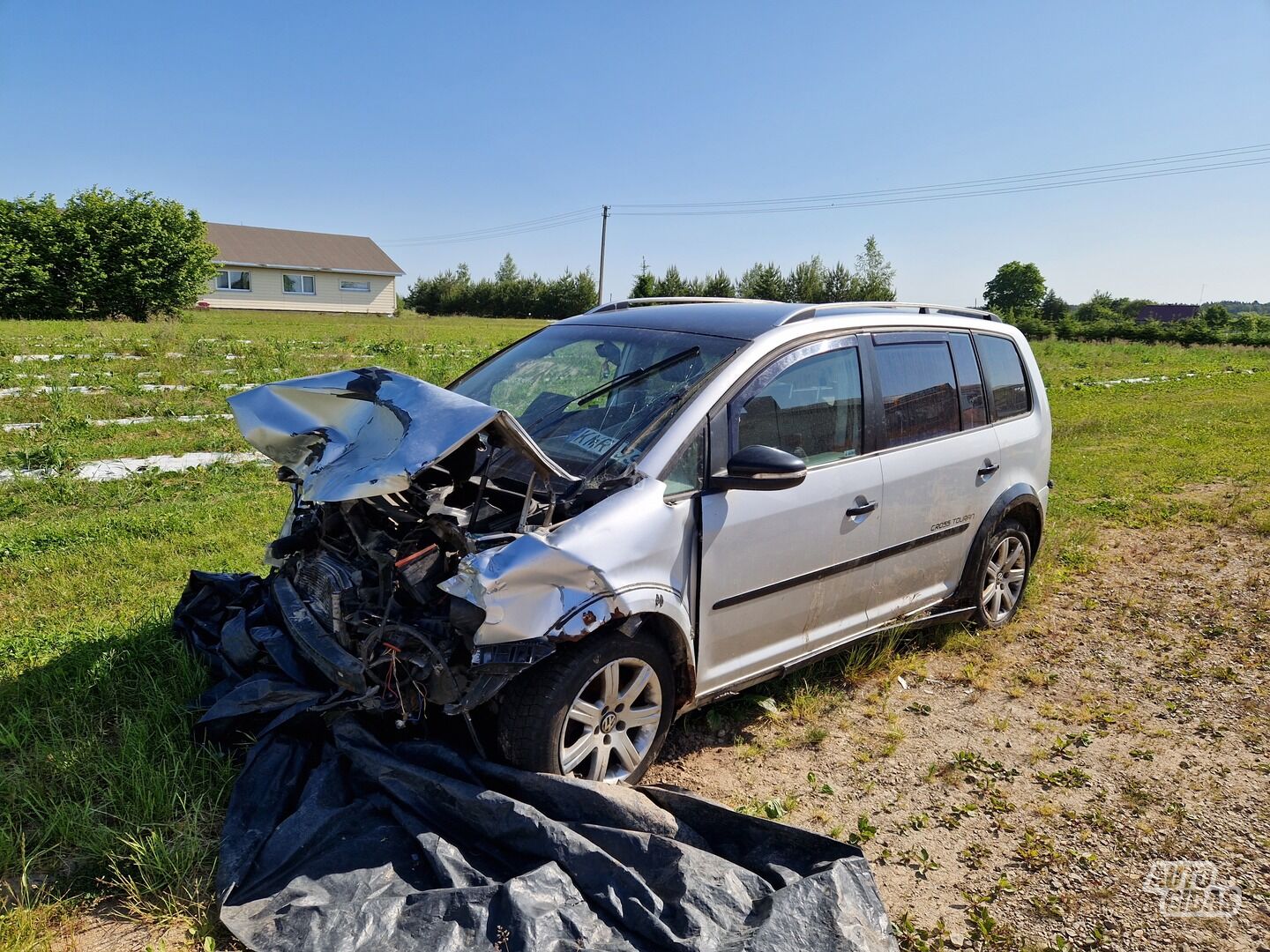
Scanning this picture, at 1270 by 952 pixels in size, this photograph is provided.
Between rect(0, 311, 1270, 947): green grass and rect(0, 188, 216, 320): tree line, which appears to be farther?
rect(0, 188, 216, 320): tree line

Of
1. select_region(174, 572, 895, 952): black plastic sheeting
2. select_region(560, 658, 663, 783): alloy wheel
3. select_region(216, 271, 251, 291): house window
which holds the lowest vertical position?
select_region(174, 572, 895, 952): black plastic sheeting

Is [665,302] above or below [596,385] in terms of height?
above

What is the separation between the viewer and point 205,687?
3713 millimetres

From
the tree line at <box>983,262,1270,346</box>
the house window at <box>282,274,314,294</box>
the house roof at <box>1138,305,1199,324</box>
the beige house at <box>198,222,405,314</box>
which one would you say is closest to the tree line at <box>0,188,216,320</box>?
the beige house at <box>198,222,405,314</box>

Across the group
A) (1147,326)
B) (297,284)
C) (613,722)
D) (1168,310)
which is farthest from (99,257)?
(1168,310)

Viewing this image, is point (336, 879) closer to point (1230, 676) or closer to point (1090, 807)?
point (1090, 807)

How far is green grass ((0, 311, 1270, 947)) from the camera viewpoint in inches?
111

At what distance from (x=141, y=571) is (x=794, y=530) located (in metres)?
4.28

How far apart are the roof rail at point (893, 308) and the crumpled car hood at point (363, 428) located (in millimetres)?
1528

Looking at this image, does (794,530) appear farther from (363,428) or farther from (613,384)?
(363,428)

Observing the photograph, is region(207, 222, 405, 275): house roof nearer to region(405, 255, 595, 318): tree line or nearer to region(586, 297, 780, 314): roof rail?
region(405, 255, 595, 318): tree line

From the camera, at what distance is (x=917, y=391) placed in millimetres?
4359

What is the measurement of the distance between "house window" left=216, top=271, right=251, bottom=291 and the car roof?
49582 millimetres

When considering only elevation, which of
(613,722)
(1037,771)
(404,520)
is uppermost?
(404,520)
